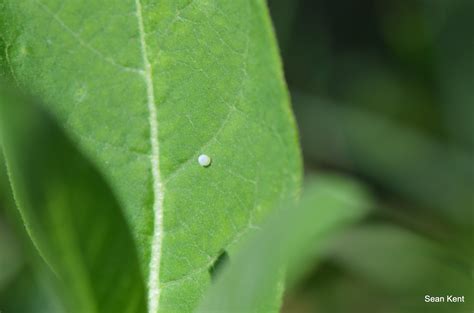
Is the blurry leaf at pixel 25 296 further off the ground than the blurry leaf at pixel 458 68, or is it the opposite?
the blurry leaf at pixel 458 68

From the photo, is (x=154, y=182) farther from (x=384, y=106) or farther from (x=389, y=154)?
(x=384, y=106)

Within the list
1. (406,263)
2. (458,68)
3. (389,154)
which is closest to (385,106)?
(389,154)

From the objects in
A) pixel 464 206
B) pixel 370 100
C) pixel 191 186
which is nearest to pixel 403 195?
pixel 464 206

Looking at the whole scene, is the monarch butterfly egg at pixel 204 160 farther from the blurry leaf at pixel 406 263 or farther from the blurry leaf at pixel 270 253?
the blurry leaf at pixel 406 263

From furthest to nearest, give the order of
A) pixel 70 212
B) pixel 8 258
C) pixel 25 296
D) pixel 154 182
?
pixel 8 258 → pixel 25 296 → pixel 154 182 → pixel 70 212

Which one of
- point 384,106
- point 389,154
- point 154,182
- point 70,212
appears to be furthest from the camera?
point 384,106

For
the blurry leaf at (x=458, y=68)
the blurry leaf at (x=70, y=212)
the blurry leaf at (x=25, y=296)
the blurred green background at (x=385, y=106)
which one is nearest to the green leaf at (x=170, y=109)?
the blurry leaf at (x=70, y=212)

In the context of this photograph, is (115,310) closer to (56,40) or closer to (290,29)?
(56,40)
